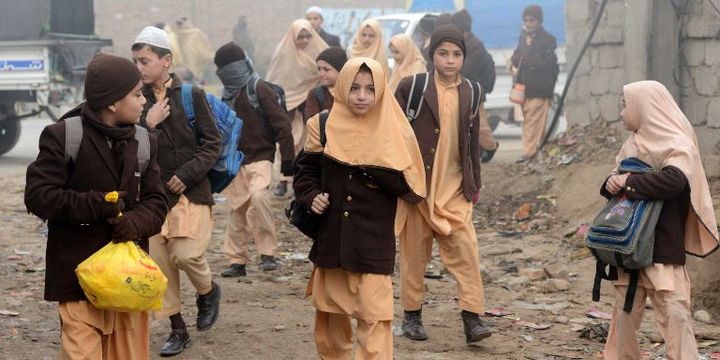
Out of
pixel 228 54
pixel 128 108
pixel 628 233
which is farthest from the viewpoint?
pixel 228 54

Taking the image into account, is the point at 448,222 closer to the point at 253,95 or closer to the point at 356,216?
the point at 356,216

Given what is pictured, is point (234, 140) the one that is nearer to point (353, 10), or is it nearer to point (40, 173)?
point (40, 173)

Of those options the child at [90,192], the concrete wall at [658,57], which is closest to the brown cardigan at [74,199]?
the child at [90,192]

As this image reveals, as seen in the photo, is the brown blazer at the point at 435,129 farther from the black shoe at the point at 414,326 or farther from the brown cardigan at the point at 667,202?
the brown cardigan at the point at 667,202

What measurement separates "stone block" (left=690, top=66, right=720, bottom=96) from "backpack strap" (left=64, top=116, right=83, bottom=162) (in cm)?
638

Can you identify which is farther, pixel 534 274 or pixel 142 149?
pixel 534 274

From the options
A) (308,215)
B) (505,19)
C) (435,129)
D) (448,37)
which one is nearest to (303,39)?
(448,37)

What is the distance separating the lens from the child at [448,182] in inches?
265

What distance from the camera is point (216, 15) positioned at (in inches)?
1409

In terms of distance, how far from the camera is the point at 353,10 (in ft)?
102

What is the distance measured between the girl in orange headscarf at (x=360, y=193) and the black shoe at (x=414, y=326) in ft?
4.58

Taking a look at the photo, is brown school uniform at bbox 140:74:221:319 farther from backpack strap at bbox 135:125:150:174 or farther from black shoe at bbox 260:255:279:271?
black shoe at bbox 260:255:279:271

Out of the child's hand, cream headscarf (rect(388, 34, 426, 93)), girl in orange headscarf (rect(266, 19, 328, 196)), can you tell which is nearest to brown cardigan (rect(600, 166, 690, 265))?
the child's hand

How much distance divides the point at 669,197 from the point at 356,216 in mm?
1401
